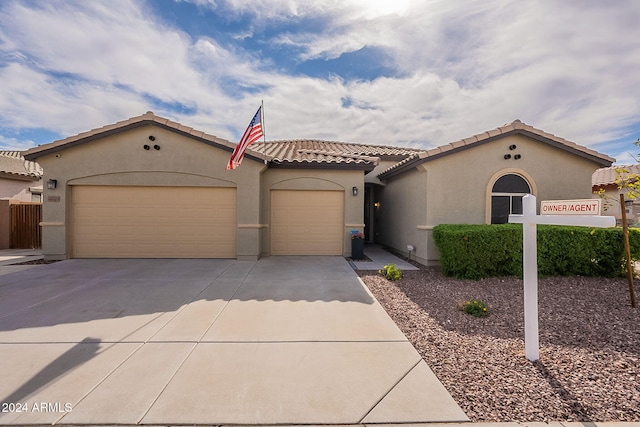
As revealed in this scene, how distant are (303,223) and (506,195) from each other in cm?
700

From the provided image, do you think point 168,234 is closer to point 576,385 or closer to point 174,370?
point 174,370

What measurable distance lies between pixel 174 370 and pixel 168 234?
25.3 feet

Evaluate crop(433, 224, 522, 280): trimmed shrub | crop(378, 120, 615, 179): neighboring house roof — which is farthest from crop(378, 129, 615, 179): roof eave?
crop(433, 224, 522, 280): trimmed shrub

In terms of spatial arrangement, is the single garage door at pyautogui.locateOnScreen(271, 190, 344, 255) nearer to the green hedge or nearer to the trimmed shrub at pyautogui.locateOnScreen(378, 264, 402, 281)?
the trimmed shrub at pyautogui.locateOnScreen(378, 264, 402, 281)

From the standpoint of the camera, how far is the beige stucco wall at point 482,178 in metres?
8.93

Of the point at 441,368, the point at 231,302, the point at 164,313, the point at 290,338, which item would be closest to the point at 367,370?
the point at 441,368

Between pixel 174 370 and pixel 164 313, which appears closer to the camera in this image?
pixel 174 370

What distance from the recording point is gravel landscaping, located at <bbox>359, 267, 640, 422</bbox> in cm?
269

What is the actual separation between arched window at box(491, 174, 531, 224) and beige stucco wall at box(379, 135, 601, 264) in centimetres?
19

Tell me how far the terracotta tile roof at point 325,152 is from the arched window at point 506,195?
4.31m

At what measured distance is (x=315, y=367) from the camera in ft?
10.8

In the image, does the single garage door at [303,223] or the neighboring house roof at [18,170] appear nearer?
the single garage door at [303,223]

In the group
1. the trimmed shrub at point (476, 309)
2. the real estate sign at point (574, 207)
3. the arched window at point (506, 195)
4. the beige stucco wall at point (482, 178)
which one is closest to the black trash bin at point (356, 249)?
the beige stucco wall at point (482, 178)

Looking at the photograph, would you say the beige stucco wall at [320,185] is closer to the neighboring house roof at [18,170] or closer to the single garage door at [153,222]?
the single garage door at [153,222]
